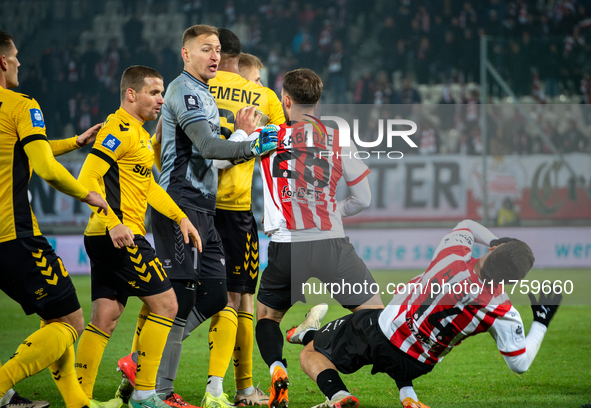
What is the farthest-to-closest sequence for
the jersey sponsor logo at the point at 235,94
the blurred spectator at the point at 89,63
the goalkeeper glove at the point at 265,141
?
the blurred spectator at the point at 89,63 < the jersey sponsor logo at the point at 235,94 < the goalkeeper glove at the point at 265,141

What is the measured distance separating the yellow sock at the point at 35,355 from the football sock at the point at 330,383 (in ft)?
4.49

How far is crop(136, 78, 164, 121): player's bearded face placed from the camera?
3627 mm

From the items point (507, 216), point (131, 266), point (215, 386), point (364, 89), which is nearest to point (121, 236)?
point (131, 266)

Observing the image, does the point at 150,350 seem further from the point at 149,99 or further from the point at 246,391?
the point at 149,99

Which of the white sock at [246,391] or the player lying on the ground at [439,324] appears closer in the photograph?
the player lying on the ground at [439,324]

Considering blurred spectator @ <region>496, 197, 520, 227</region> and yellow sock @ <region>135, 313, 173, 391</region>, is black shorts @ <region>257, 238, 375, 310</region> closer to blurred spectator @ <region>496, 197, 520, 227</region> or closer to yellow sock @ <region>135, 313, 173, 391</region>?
yellow sock @ <region>135, 313, 173, 391</region>

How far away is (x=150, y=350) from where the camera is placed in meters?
3.36

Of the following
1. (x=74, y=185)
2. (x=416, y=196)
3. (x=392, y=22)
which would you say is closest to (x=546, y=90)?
(x=416, y=196)

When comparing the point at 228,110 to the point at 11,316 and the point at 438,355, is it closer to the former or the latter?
the point at 438,355

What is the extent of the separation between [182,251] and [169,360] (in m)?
0.65

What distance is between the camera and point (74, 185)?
116 inches

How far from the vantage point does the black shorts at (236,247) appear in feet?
13.3

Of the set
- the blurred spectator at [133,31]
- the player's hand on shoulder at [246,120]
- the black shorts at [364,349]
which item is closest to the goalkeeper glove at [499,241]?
the black shorts at [364,349]

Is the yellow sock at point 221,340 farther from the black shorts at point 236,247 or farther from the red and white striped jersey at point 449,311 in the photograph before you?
the red and white striped jersey at point 449,311
